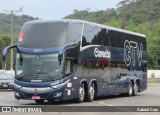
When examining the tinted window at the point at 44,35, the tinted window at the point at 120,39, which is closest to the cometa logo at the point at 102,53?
the tinted window at the point at 120,39

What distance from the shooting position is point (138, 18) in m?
143

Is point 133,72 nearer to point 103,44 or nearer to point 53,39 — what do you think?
point 103,44

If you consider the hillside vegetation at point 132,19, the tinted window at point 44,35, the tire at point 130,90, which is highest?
the hillside vegetation at point 132,19

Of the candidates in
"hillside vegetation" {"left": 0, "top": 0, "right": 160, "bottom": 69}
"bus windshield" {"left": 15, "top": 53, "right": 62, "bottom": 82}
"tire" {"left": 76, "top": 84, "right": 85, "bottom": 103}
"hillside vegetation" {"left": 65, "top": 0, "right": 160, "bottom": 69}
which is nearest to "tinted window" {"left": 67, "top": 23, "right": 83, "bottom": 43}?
"bus windshield" {"left": 15, "top": 53, "right": 62, "bottom": 82}

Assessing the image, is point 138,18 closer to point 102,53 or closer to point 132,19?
point 132,19

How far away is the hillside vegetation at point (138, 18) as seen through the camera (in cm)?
11544

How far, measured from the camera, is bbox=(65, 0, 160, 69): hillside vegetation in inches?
4545

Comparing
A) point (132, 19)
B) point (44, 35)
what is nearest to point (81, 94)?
point (44, 35)

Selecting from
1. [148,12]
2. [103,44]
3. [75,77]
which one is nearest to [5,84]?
[103,44]

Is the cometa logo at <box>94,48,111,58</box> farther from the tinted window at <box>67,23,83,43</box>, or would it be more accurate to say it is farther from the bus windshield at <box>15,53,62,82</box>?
the bus windshield at <box>15,53,62,82</box>

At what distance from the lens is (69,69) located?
2156 centimetres

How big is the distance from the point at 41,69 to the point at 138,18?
407 ft

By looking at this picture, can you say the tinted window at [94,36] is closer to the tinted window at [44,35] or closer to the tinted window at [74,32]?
the tinted window at [74,32]

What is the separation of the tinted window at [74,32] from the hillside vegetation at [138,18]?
89207 mm
